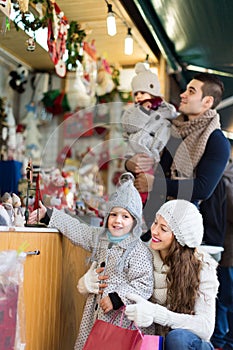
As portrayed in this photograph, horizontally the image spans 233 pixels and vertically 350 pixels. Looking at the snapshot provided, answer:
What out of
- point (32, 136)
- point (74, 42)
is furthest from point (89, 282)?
point (32, 136)

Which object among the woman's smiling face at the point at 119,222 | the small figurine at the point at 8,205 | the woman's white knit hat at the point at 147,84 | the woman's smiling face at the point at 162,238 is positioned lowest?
the woman's smiling face at the point at 162,238

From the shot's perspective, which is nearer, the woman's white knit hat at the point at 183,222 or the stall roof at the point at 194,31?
the woman's white knit hat at the point at 183,222

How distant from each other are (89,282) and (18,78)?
11.4ft

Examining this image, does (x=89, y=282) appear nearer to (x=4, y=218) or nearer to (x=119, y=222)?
(x=119, y=222)

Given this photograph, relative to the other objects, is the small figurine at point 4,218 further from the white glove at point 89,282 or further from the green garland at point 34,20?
the green garland at point 34,20

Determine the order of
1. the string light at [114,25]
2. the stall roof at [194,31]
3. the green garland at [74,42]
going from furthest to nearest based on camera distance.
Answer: the green garland at [74,42] → the string light at [114,25] → the stall roof at [194,31]

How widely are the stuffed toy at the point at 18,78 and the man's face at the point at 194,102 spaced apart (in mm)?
2628

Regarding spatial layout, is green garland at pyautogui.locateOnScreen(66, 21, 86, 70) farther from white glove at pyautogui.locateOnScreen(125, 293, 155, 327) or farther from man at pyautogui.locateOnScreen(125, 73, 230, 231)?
white glove at pyautogui.locateOnScreen(125, 293, 155, 327)

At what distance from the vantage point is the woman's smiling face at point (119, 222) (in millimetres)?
2266

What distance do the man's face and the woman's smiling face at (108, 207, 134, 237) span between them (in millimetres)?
869

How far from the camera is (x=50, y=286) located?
223 cm

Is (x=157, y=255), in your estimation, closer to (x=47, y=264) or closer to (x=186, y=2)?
(x=47, y=264)

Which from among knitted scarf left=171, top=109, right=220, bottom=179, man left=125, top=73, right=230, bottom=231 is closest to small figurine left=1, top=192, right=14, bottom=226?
man left=125, top=73, right=230, bottom=231

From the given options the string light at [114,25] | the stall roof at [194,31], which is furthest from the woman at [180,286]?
the string light at [114,25]
